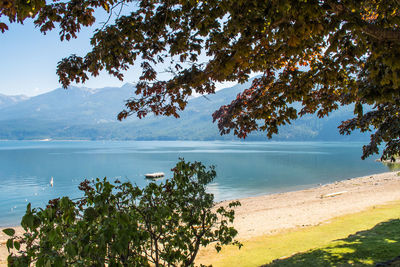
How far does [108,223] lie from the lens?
237 cm

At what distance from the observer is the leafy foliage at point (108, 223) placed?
7.36 ft

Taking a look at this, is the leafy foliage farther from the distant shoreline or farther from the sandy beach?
the distant shoreline

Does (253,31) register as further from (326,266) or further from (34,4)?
(326,266)

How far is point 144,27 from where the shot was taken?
18.0ft

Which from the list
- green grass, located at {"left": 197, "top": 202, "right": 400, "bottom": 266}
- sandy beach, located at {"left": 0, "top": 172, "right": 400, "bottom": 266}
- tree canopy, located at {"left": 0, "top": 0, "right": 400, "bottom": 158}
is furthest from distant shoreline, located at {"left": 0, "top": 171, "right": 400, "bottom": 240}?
tree canopy, located at {"left": 0, "top": 0, "right": 400, "bottom": 158}

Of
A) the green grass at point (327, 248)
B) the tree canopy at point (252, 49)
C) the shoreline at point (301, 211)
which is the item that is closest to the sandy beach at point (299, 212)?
the shoreline at point (301, 211)

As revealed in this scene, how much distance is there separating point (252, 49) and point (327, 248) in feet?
18.8

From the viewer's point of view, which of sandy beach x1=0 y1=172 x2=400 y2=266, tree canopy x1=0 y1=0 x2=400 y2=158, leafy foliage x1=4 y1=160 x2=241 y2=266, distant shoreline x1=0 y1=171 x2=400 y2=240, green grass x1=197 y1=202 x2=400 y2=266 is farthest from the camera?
distant shoreline x1=0 y1=171 x2=400 y2=240

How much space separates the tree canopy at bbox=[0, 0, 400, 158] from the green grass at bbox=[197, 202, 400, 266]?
2.86 m

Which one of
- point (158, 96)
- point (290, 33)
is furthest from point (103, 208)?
point (158, 96)

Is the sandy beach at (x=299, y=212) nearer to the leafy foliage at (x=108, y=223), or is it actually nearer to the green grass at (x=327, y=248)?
Answer: the green grass at (x=327, y=248)

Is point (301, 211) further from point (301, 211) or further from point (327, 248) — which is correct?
point (327, 248)

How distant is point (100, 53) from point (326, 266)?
19.8ft

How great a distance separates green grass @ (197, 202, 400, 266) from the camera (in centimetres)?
634
